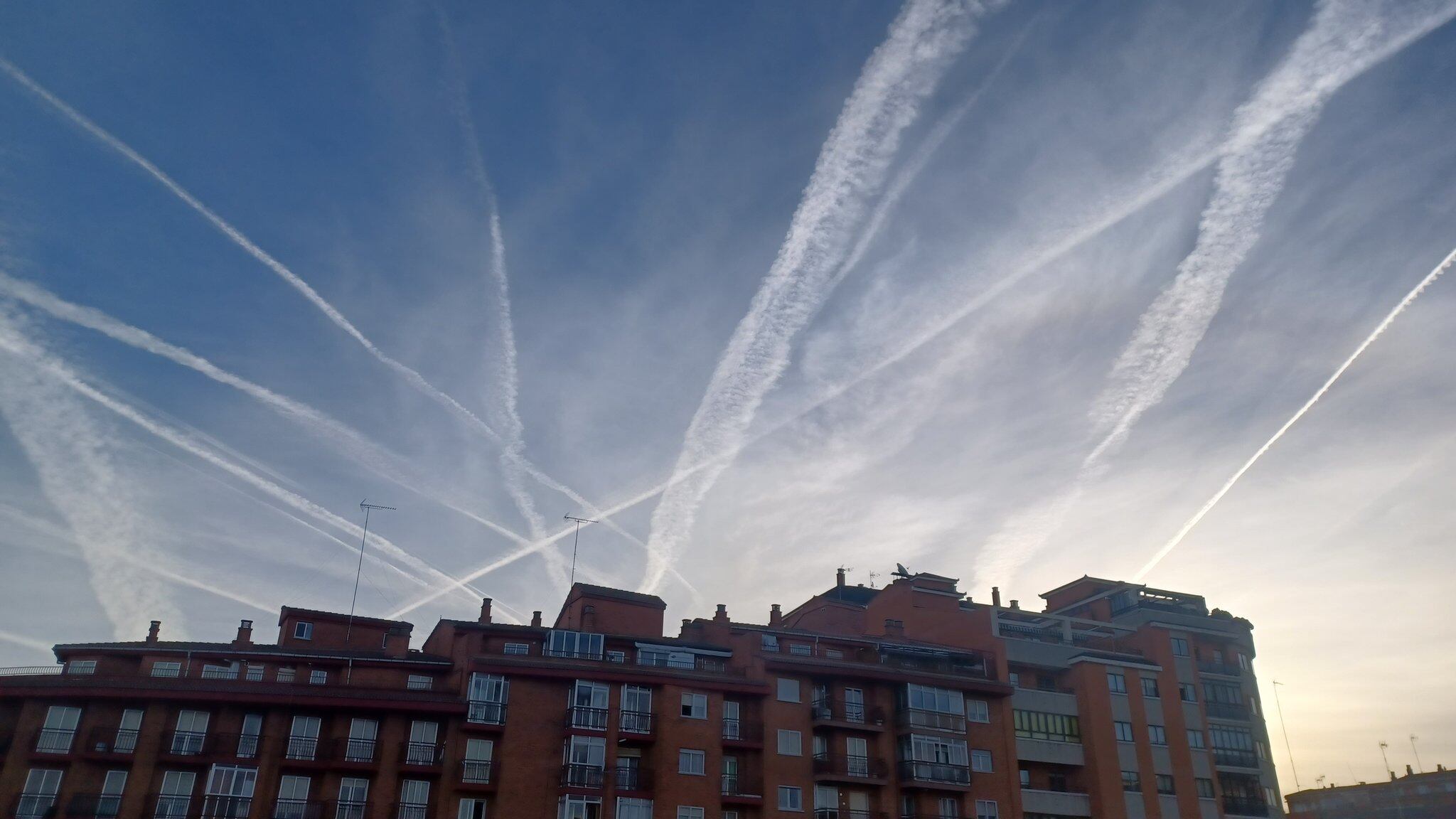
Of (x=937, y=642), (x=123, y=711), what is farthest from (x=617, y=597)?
(x=123, y=711)

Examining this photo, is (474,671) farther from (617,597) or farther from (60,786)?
(60,786)

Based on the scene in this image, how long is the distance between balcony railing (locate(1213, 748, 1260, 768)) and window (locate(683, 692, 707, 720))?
4235cm

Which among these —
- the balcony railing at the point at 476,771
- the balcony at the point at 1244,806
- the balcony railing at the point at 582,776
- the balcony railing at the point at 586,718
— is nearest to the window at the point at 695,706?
the balcony railing at the point at 586,718

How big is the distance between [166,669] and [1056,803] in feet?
196

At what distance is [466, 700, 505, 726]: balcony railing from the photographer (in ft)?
197

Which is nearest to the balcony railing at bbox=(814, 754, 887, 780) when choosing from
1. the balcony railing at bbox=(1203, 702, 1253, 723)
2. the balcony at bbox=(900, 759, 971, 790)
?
the balcony at bbox=(900, 759, 971, 790)

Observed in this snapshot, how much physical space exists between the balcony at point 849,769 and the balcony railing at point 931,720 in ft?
10.6

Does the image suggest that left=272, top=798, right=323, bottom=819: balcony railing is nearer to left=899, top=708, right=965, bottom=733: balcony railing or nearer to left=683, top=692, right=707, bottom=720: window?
left=683, top=692, right=707, bottom=720: window

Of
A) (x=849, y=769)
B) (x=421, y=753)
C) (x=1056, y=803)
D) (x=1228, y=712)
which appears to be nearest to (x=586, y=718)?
(x=421, y=753)

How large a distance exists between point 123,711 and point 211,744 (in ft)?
17.4

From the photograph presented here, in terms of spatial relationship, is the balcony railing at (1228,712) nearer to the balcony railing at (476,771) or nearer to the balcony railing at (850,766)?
the balcony railing at (850,766)

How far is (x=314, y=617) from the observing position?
67562 millimetres

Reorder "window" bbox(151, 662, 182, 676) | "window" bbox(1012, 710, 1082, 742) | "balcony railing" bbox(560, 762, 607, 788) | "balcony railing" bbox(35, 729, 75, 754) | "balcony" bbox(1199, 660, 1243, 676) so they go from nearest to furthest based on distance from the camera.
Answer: "balcony railing" bbox(35, 729, 75, 754) → "balcony railing" bbox(560, 762, 607, 788) → "window" bbox(151, 662, 182, 676) → "window" bbox(1012, 710, 1082, 742) → "balcony" bbox(1199, 660, 1243, 676)

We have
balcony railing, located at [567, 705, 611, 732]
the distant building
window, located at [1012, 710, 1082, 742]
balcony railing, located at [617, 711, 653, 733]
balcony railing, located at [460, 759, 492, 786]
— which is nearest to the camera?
balcony railing, located at [460, 759, 492, 786]
